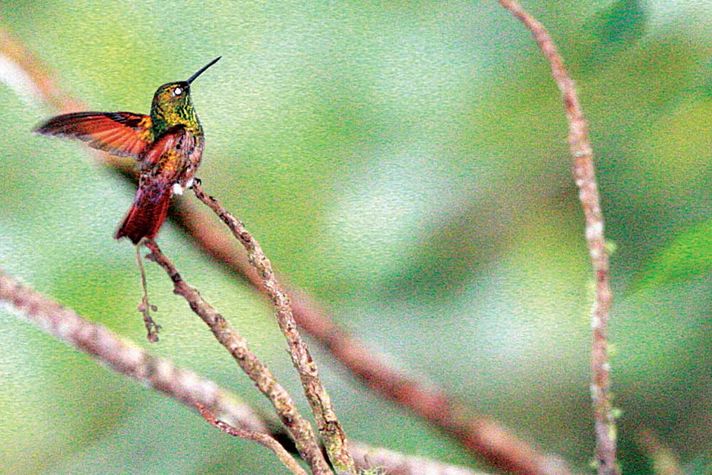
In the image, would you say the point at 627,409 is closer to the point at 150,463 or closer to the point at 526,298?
the point at 526,298

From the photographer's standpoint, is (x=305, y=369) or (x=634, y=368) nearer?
(x=305, y=369)

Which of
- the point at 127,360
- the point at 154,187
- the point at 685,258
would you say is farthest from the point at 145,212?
the point at 685,258

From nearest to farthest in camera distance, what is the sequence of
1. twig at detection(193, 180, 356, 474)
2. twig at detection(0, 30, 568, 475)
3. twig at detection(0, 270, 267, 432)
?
twig at detection(193, 180, 356, 474)
twig at detection(0, 270, 267, 432)
twig at detection(0, 30, 568, 475)

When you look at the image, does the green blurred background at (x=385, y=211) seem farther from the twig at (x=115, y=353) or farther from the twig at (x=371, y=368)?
the twig at (x=115, y=353)

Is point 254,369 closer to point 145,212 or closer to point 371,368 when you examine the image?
point 145,212

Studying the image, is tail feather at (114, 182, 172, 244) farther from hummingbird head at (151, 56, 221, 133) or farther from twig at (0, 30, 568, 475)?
twig at (0, 30, 568, 475)

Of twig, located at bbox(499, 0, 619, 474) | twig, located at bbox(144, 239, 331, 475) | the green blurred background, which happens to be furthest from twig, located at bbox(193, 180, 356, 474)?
the green blurred background

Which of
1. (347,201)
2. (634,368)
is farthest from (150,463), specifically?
(634,368)
